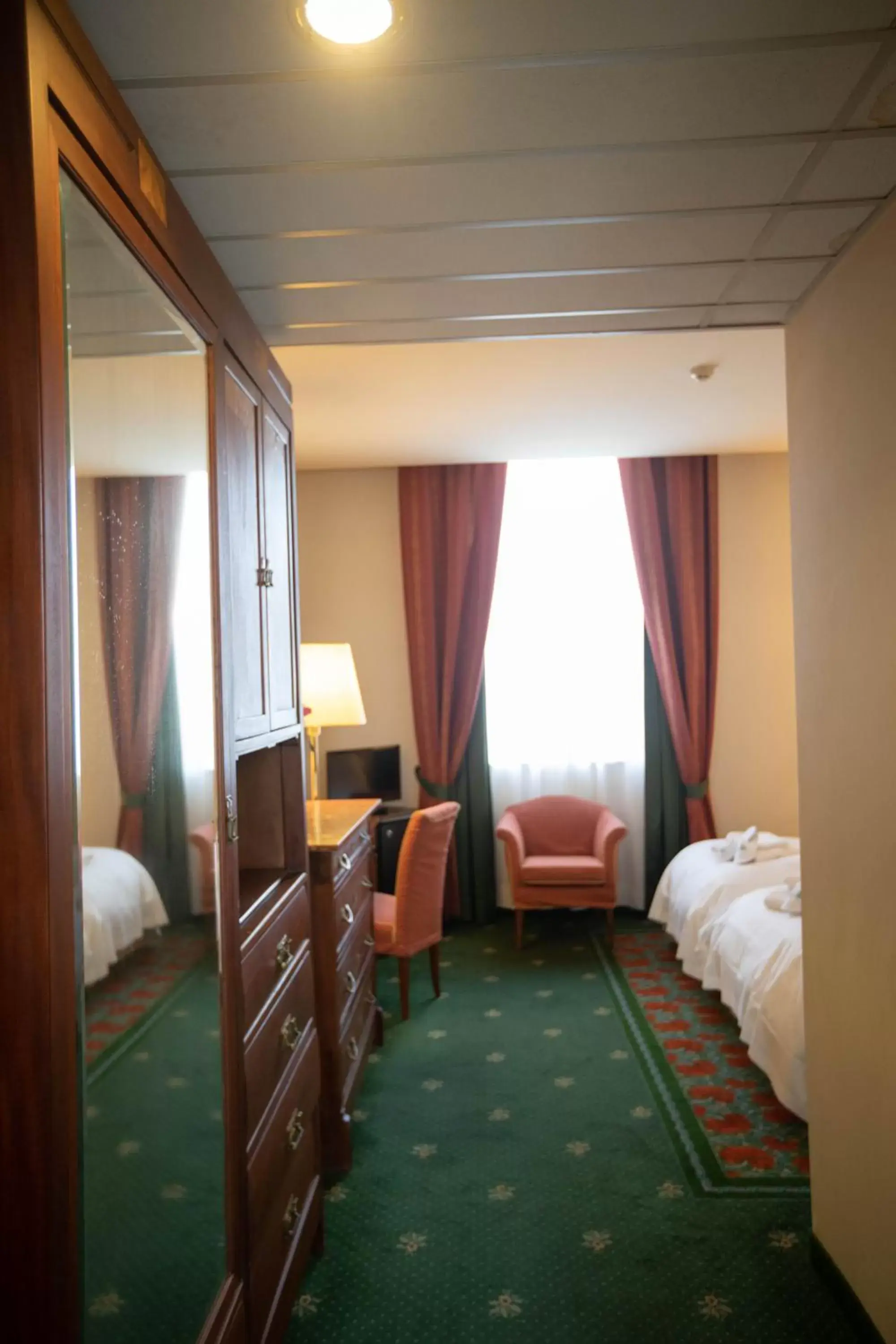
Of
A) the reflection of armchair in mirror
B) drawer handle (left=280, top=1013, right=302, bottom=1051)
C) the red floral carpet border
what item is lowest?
the red floral carpet border

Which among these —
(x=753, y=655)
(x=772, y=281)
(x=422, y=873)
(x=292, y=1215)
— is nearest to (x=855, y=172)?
(x=772, y=281)

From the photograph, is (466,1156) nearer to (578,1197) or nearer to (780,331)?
(578,1197)

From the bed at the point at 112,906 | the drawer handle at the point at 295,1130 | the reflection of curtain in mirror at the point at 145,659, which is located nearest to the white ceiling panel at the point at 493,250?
the reflection of curtain in mirror at the point at 145,659

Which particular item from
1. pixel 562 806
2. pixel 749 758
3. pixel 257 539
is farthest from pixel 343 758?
pixel 257 539

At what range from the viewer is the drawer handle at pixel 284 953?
7.22ft

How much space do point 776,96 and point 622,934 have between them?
477 cm

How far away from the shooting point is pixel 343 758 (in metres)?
5.56

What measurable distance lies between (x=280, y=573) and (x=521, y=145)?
3.90ft

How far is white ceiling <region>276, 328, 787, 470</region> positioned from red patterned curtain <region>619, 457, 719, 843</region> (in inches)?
8.1

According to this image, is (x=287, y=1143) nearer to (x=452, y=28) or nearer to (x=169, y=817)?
(x=169, y=817)

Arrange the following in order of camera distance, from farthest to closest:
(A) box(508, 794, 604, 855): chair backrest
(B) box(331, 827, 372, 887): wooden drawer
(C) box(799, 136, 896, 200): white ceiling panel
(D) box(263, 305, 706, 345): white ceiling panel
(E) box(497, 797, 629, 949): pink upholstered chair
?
(A) box(508, 794, 604, 855): chair backrest < (E) box(497, 797, 629, 949): pink upholstered chair < (B) box(331, 827, 372, 887): wooden drawer < (D) box(263, 305, 706, 345): white ceiling panel < (C) box(799, 136, 896, 200): white ceiling panel

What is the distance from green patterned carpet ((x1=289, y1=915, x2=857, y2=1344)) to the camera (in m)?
2.22

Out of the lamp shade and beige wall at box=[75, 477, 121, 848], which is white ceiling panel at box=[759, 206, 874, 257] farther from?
the lamp shade

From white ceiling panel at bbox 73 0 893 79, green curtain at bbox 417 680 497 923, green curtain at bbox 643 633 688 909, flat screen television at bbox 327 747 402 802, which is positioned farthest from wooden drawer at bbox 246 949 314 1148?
green curtain at bbox 643 633 688 909
